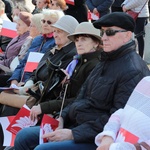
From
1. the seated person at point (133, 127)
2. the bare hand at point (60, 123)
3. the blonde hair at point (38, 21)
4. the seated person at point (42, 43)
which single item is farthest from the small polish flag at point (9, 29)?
the seated person at point (133, 127)

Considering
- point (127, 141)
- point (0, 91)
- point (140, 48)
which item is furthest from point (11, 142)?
point (140, 48)

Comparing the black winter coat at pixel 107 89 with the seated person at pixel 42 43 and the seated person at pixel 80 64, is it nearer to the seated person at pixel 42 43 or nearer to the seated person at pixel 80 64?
the seated person at pixel 80 64

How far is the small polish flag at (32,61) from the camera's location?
5.10 meters

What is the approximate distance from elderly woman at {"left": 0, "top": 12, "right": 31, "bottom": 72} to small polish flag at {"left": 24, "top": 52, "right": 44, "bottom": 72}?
32.9 inches

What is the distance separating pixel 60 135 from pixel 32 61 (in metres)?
1.83

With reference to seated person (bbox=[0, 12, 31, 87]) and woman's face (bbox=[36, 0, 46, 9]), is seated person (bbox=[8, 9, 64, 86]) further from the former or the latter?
woman's face (bbox=[36, 0, 46, 9])

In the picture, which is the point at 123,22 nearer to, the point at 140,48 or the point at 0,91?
the point at 0,91

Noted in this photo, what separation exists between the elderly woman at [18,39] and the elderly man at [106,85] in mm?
2538

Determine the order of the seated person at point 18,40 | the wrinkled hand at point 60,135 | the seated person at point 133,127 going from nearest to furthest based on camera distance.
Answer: the seated person at point 133,127, the wrinkled hand at point 60,135, the seated person at point 18,40

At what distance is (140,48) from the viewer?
7.04 meters

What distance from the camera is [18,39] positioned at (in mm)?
6125

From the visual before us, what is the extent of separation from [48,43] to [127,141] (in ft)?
9.16

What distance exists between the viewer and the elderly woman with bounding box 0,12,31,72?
5.99m

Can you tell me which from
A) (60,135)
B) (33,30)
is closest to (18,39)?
(33,30)
